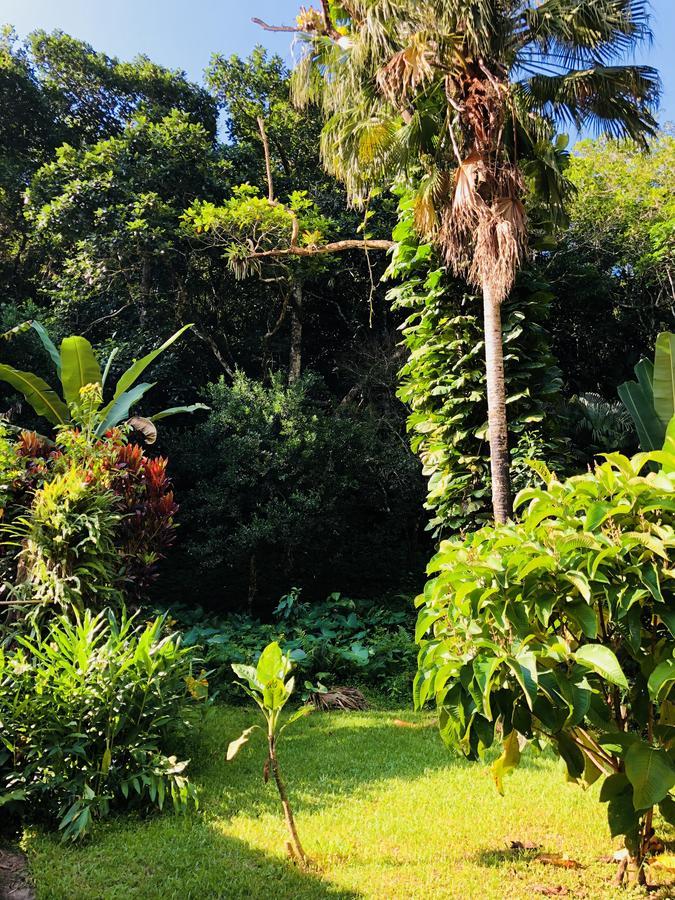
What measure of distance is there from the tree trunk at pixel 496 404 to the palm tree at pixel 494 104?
1 cm

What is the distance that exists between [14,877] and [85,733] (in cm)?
87

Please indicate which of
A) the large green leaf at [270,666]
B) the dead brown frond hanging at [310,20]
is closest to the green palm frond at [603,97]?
the dead brown frond hanging at [310,20]

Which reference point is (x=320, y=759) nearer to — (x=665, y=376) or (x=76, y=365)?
(x=665, y=376)

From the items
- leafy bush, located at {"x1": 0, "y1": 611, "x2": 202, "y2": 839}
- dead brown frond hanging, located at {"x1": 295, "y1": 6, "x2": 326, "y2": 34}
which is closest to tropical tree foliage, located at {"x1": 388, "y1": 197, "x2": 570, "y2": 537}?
dead brown frond hanging, located at {"x1": 295, "y1": 6, "x2": 326, "y2": 34}

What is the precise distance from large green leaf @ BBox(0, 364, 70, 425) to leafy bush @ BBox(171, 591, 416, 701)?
306 centimetres

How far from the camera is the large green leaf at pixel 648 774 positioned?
2297mm

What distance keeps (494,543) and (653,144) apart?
13.5 metres

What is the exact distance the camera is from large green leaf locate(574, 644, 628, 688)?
2.21 meters

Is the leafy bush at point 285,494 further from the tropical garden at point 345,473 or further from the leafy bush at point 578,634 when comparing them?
the leafy bush at point 578,634

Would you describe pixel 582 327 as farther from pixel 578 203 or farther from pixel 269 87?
pixel 269 87

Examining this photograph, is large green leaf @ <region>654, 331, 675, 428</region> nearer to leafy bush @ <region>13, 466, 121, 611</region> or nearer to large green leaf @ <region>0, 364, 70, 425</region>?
leafy bush @ <region>13, 466, 121, 611</region>

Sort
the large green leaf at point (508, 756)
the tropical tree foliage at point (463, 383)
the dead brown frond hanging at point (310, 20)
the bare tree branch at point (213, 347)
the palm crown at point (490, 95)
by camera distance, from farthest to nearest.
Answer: the bare tree branch at point (213, 347)
the dead brown frond hanging at point (310, 20)
the tropical tree foliage at point (463, 383)
the palm crown at point (490, 95)
the large green leaf at point (508, 756)

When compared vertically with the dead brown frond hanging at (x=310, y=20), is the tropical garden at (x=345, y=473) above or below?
below

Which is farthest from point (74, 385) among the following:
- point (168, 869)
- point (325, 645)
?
point (168, 869)
